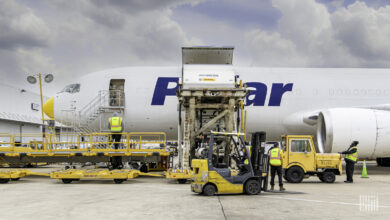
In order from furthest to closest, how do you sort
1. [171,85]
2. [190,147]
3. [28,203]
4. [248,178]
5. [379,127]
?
1. [171,85]
2. [379,127]
3. [190,147]
4. [248,178]
5. [28,203]

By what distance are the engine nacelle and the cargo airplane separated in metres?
0.58

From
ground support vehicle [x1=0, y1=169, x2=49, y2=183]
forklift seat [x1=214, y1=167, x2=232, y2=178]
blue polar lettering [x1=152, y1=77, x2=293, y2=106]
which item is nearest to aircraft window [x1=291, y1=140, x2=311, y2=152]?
blue polar lettering [x1=152, y1=77, x2=293, y2=106]

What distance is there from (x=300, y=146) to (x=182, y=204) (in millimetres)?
6780

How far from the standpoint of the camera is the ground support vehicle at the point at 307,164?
13.3 m

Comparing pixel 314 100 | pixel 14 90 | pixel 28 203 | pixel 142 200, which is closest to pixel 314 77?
pixel 314 100

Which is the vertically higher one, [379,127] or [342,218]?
[379,127]

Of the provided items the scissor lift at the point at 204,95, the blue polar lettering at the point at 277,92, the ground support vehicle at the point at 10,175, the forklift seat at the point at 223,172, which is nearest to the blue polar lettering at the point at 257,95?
the blue polar lettering at the point at 277,92

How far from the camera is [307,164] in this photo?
1347cm

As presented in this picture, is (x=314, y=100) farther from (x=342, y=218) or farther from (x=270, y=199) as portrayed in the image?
(x=342, y=218)

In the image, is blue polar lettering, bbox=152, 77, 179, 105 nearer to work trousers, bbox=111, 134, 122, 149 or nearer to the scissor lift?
the scissor lift

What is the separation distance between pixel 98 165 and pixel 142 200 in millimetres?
7819

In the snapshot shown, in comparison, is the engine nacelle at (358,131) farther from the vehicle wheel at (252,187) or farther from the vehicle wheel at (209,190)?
the vehicle wheel at (209,190)

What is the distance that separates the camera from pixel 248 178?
985cm

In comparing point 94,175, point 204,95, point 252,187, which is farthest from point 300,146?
point 94,175
